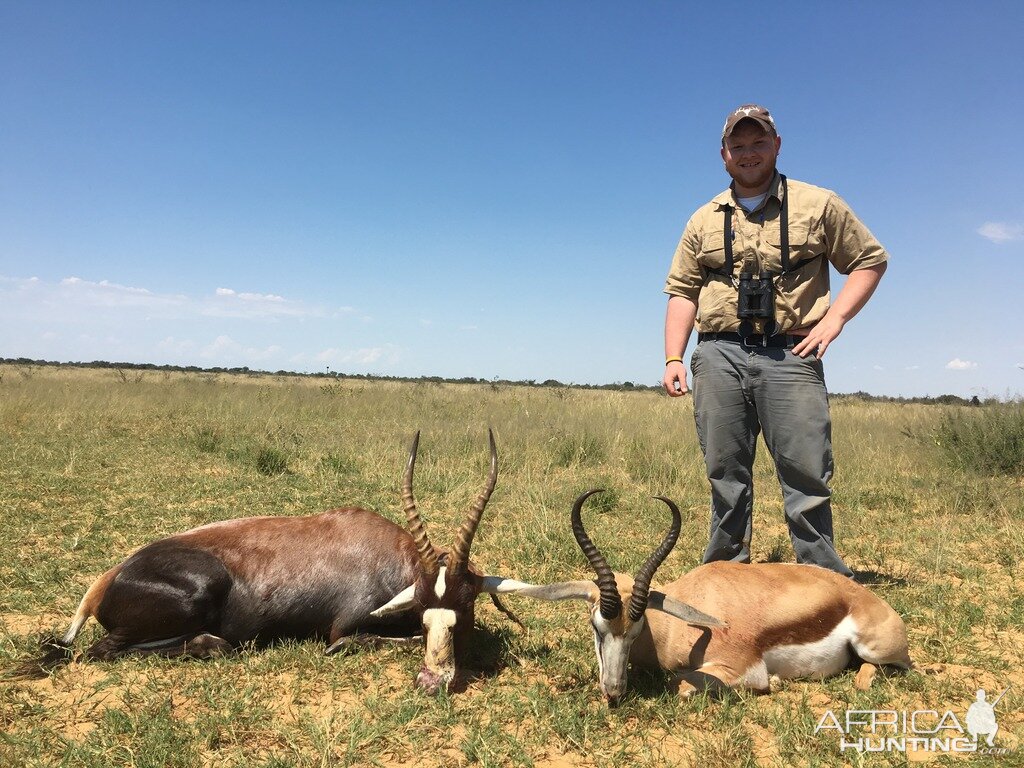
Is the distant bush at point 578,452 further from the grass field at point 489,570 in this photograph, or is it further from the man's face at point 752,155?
the man's face at point 752,155

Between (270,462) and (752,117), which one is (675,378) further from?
(270,462)

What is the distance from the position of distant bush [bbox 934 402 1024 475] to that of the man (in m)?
7.97

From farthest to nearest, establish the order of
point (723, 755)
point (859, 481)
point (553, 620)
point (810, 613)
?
point (859, 481) < point (553, 620) < point (810, 613) < point (723, 755)

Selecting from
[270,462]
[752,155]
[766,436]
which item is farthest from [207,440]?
[752,155]

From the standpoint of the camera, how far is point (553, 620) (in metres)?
4.77

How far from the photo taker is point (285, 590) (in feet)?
14.1

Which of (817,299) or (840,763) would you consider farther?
(817,299)

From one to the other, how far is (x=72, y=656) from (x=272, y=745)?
1.74 m

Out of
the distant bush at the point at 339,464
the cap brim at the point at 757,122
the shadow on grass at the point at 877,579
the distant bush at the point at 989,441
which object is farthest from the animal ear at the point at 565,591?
the distant bush at the point at 989,441

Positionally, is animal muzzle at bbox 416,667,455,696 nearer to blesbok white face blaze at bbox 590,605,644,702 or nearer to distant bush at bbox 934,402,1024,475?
blesbok white face blaze at bbox 590,605,644,702

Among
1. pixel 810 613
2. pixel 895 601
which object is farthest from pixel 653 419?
pixel 810 613

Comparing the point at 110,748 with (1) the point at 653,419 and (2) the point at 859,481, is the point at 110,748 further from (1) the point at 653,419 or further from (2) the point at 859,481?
(1) the point at 653,419

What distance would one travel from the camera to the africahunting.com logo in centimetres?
313

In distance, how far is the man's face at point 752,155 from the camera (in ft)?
15.4
